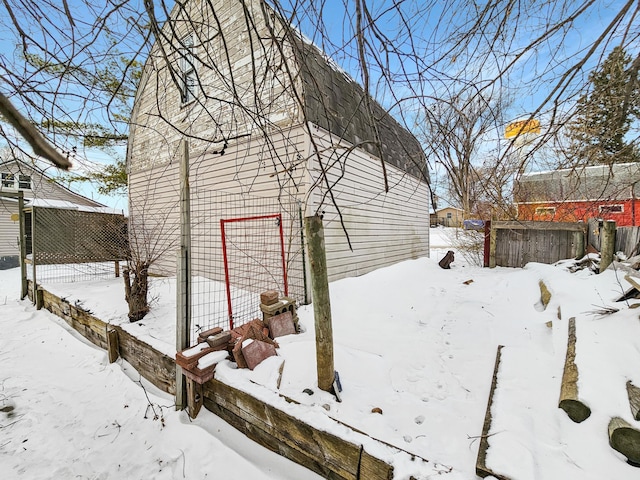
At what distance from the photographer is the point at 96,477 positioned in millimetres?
1994

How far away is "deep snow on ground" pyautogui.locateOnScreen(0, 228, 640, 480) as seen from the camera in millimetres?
1527

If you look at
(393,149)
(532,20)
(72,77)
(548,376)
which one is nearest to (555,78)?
(532,20)

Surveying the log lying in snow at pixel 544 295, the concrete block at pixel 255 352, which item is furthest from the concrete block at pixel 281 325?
the log lying in snow at pixel 544 295

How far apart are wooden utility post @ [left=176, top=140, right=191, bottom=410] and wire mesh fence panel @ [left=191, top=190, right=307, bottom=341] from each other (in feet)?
4.47

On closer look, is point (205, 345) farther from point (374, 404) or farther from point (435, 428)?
point (435, 428)

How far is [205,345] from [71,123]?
6.65ft

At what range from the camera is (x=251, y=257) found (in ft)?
15.6

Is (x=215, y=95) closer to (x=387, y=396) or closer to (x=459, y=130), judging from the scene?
(x=459, y=130)

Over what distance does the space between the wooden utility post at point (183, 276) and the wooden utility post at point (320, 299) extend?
1.17 metres

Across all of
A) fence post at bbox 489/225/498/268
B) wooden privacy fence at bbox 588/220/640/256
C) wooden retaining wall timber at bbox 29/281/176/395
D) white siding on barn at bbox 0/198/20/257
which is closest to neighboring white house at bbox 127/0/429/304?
wooden retaining wall timber at bbox 29/281/176/395

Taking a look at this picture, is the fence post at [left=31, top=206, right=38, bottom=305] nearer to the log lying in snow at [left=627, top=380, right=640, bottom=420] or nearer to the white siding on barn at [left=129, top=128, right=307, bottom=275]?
the white siding on barn at [left=129, top=128, right=307, bottom=275]

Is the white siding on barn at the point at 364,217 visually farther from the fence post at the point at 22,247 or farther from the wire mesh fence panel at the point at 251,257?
the fence post at the point at 22,247

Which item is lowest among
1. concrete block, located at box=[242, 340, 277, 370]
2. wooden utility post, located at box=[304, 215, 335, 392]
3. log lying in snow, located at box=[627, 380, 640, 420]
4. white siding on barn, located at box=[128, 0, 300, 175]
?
concrete block, located at box=[242, 340, 277, 370]

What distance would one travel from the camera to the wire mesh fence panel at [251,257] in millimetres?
4422
